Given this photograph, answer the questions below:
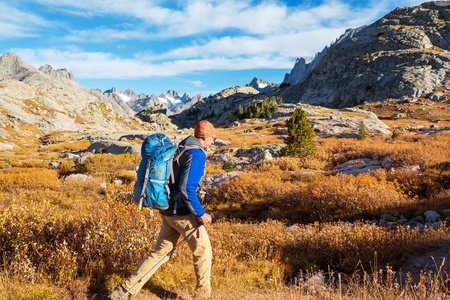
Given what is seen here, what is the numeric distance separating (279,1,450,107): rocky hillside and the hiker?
89334 millimetres

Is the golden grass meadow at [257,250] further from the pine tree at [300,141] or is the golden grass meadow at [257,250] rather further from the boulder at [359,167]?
the pine tree at [300,141]

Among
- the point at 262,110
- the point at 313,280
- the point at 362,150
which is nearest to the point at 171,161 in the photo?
the point at 313,280

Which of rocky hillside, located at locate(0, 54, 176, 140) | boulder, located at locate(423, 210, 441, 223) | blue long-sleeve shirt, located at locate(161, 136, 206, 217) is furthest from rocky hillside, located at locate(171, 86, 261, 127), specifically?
blue long-sleeve shirt, located at locate(161, 136, 206, 217)

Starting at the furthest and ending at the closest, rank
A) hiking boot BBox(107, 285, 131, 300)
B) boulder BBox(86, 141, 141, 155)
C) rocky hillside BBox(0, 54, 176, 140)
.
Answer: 1. rocky hillside BBox(0, 54, 176, 140)
2. boulder BBox(86, 141, 141, 155)
3. hiking boot BBox(107, 285, 131, 300)

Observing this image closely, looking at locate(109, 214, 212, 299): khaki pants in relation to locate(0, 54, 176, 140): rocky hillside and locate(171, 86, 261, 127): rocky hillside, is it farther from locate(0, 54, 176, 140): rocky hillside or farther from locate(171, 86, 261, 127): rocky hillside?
locate(171, 86, 261, 127): rocky hillside

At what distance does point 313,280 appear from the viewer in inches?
154

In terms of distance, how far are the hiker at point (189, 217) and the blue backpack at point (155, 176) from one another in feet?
0.46

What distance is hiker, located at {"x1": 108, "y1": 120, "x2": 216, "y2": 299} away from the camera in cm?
315

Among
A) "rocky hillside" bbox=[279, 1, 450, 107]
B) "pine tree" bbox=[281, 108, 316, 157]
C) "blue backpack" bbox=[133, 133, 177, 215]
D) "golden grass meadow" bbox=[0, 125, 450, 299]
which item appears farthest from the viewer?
"rocky hillside" bbox=[279, 1, 450, 107]

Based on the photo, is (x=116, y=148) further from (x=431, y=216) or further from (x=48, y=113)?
(x=48, y=113)

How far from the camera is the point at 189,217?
11.0 feet

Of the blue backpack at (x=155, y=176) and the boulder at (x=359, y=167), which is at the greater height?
the blue backpack at (x=155, y=176)

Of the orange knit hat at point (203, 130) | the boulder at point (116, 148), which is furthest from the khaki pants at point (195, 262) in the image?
the boulder at point (116, 148)

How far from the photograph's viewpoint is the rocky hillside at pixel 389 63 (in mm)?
74125
